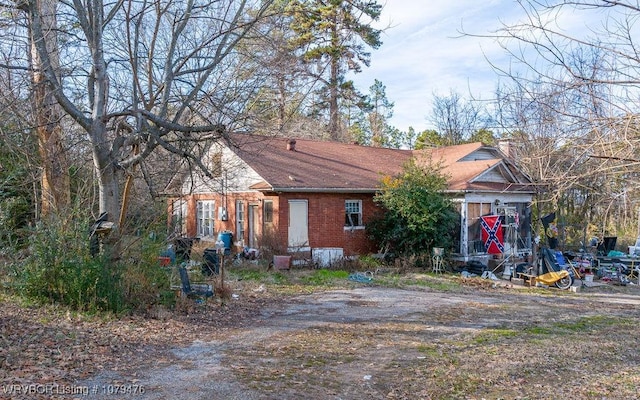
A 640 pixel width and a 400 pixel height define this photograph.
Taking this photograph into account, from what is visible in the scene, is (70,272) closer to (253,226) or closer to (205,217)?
(253,226)

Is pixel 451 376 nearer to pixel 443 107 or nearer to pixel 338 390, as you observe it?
pixel 338 390

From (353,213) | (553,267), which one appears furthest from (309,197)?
(553,267)

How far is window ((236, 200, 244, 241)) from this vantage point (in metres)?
21.0

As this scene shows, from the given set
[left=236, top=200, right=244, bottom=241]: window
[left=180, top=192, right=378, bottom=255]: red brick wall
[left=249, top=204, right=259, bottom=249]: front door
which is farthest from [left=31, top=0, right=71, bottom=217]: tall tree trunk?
[left=236, top=200, right=244, bottom=241]: window

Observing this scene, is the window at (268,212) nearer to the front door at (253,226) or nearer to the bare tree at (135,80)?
the front door at (253,226)

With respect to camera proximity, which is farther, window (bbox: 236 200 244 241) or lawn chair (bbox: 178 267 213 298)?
window (bbox: 236 200 244 241)

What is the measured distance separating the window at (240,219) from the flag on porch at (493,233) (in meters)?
9.47

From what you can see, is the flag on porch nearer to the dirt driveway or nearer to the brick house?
the brick house

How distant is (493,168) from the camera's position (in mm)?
21688

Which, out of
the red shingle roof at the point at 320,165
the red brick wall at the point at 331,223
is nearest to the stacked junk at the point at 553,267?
the red brick wall at the point at 331,223

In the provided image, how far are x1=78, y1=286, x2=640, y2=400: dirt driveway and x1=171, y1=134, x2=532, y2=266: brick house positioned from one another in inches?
270

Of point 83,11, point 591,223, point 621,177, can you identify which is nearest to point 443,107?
point 591,223

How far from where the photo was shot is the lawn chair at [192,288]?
35.7 ft

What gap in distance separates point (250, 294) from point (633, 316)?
9246 millimetres
